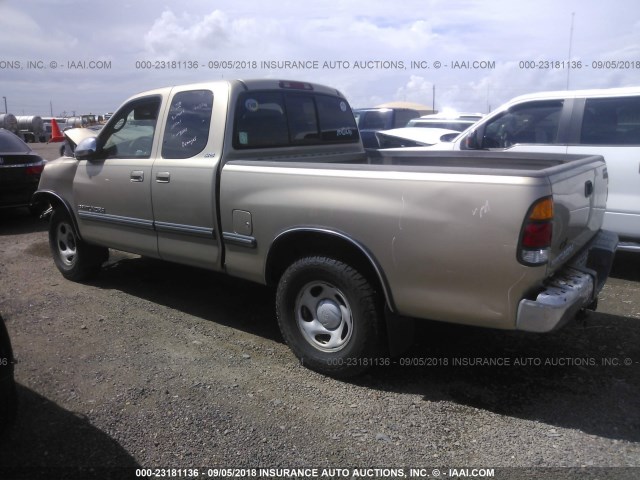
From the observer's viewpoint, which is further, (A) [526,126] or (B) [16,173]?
(B) [16,173]

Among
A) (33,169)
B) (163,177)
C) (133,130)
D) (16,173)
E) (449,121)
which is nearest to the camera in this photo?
(163,177)

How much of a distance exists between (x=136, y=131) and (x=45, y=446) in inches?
112

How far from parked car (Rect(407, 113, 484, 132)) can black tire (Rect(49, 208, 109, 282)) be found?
983 centimetres

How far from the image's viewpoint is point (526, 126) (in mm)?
6359

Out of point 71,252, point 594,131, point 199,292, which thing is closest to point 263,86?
point 199,292

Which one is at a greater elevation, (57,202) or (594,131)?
(594,131)

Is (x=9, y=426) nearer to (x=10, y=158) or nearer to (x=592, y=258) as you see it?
(x=592, y=258)

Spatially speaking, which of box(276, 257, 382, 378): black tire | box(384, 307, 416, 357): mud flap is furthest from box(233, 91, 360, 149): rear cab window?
box(384, 307, 416, 357): mud flap

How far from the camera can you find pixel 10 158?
866 cm

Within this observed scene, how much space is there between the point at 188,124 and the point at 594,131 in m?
4.21

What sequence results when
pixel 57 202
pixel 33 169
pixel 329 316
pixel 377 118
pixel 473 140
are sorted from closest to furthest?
pixel 329 316 < pixel 57 202 < pixel 473 140 < pixel 33 169 < pixel 377 118

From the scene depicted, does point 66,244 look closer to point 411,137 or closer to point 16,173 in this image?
point 16,173

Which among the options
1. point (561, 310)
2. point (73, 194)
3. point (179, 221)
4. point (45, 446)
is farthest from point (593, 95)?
point (45, 446)

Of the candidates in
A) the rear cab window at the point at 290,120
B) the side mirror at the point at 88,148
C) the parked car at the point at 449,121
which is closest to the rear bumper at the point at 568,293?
the rear cab window at the point at 290,120
